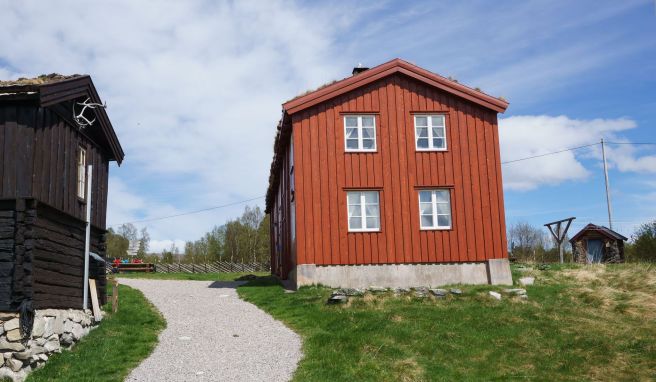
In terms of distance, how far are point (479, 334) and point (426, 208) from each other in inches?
313

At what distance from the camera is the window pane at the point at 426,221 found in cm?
2089

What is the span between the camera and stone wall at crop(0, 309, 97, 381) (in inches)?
454

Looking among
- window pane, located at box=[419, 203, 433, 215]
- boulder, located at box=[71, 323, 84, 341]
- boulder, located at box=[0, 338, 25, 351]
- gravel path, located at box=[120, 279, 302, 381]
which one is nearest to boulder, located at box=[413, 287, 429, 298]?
window pane, located at box=[419, 203, 433, 215]

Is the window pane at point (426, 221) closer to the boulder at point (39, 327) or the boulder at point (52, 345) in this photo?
the boulder at point (52, 345)

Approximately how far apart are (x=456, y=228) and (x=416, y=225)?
149 cm

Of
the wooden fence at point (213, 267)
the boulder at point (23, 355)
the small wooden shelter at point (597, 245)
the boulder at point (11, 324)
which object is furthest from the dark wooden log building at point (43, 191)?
the wooden fence at point (213, 267)

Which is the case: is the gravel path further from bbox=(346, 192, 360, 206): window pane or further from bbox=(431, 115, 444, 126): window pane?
bbox=(431, 115, 444, 126): window pane

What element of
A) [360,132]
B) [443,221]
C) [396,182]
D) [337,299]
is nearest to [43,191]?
[337,299]

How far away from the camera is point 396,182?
20.9 m

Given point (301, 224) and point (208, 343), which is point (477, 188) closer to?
point (301, 224)

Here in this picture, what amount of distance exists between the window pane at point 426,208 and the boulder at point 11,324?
13464 millimetres

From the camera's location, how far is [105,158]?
19.6m

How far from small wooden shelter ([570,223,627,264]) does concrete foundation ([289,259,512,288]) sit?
16.9 m

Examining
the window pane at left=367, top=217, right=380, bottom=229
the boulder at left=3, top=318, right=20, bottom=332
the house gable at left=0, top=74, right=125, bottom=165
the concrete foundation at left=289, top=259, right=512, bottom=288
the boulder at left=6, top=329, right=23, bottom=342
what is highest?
the house gable at left=0, top=74, right=125, bottom=165
